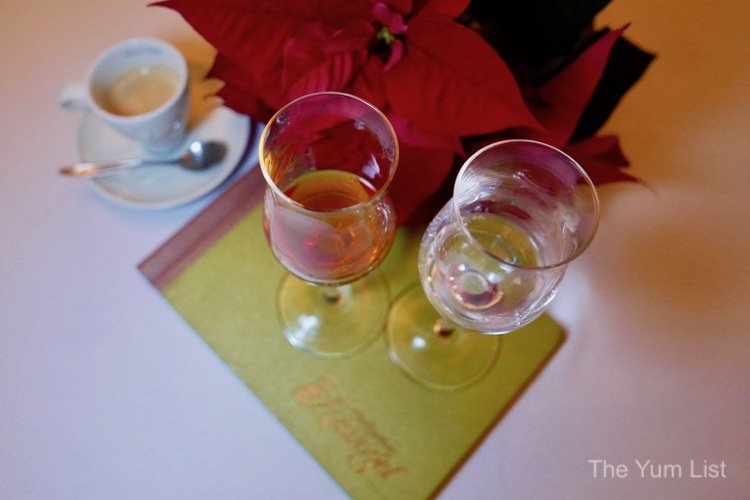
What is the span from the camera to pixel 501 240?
383mm

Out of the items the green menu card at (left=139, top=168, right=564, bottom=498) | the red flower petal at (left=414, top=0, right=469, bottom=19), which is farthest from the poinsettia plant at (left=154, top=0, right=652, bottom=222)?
the green menu card at (left=139, top=168, right=564, bottom=498)

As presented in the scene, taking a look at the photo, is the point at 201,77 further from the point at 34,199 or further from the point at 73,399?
the point at 73,399

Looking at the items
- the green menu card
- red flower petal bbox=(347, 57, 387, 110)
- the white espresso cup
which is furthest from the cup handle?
red flower petal bbox=(347, 57, 387, 110)

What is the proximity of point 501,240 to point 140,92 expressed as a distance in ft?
1.03

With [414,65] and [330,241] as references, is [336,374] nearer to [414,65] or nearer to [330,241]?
[330,241]

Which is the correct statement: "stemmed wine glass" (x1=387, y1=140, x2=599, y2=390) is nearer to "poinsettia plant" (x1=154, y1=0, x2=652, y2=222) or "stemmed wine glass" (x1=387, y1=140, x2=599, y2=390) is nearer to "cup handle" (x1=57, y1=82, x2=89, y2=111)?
"poinsettia plant" (x1=154, y1=0, x2=652, y2=222)

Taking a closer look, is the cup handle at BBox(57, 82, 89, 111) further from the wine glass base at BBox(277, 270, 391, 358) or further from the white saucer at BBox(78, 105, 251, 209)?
the wine glass base at BBox(277, 270, 391, 358)

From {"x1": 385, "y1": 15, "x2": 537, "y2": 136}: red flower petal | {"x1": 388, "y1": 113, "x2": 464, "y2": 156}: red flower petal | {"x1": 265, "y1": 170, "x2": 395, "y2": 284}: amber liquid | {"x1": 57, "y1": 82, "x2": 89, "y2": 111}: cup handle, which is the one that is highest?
{"x1": 385, "y1": 15, "x2": 537, "y2": 136}: red flower petal

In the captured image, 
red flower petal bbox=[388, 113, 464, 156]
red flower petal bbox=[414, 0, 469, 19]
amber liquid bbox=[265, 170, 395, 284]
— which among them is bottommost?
amber liquid bbox=[265, 170, 395, 284]

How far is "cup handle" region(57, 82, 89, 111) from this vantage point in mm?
445

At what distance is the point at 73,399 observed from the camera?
40 centimetres

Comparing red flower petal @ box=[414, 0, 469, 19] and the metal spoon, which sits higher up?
red flower petal @ box=[414, 0, 469, 19]

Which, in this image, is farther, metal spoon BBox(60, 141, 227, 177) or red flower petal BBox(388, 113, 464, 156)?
metal spoon BBox(60, 141, 227, 177)

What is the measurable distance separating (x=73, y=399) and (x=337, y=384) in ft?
0.60
